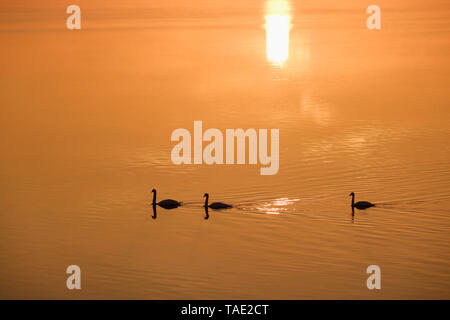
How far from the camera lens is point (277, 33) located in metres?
48.7

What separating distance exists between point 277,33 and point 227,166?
25.5 metres

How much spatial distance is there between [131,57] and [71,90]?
24.6 ft

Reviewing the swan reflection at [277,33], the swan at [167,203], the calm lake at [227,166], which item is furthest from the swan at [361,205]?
the swan reflection at [277,33]

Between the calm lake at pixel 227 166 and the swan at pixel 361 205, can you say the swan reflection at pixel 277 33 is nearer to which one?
the calm lake at pixel 227 166

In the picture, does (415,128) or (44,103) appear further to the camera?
(44,103)

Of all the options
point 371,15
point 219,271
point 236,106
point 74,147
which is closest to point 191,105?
point 236,106

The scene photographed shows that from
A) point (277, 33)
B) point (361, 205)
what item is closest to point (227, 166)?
point (361, 205)

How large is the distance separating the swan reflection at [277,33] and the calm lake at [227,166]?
27 centimetres

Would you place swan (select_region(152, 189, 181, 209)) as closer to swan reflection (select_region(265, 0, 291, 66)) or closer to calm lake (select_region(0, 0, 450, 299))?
calm lake (select_region(0, 0, 450, 299))

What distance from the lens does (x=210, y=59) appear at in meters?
41.5

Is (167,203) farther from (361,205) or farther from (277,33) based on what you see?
(277,33)

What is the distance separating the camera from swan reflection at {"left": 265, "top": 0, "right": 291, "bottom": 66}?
43.0 metres

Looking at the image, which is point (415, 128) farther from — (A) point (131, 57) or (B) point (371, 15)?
(B) point (371, 15)

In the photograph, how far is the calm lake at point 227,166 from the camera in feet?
58.3
